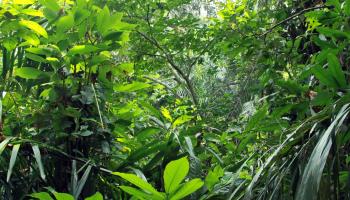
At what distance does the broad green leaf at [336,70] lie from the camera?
113 centimetres

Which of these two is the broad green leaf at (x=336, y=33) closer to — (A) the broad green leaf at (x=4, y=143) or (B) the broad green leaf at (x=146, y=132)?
(B) the broad green leaf at (x=146, y=132)

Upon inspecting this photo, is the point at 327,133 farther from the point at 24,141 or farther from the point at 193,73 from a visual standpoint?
the point at 193,73

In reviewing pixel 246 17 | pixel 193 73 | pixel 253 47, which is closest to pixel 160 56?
pixel 246 17

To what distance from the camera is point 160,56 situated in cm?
431

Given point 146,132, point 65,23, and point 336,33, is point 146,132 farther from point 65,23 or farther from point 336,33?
point 336,33

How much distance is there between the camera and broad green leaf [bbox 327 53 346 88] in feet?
3.69

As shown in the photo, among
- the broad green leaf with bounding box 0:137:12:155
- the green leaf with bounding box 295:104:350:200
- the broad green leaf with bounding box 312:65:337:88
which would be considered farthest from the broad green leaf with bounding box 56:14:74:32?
the green leaf with bounding box 295:104:350:200

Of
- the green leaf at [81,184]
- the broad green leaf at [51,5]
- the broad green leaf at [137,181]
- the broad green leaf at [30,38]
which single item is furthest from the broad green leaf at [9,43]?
the broad green leaf at [137,181]

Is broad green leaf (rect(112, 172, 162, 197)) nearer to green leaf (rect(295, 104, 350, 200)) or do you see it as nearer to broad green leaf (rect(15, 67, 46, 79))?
green leaf (rect(295, 104, 350, 200))

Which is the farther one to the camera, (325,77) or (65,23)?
(65,23)

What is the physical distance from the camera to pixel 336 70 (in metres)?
1.14

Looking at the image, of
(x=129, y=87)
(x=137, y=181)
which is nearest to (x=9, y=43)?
(x=129, y=87)

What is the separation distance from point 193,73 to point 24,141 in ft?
18.1

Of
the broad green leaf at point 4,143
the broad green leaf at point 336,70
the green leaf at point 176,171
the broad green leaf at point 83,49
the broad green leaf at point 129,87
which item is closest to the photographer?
the green leaf at point 176,171
